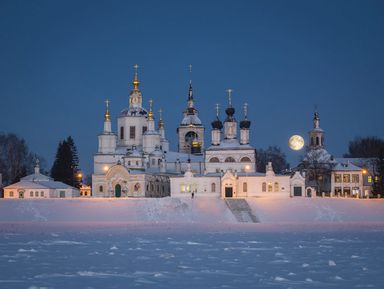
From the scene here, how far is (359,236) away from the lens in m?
40.6

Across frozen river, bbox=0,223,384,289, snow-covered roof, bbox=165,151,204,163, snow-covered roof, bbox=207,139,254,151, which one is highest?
snow-covered roof, bbox=207,139,254,151

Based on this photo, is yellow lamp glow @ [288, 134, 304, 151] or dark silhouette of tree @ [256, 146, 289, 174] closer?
yellow lamp glow @ [288, 134, 304, 151]

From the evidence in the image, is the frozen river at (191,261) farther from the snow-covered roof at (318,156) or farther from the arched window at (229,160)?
the snow-covered roof at (318,156)

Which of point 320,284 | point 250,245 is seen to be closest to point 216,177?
point 250,245

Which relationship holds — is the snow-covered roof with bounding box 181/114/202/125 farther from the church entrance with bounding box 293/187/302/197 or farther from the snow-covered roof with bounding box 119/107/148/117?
the church entrance with bounding box 293/187/302/197

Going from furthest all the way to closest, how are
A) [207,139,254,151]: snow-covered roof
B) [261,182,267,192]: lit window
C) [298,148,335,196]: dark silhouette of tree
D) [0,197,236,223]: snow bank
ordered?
[298,148,335,196]: dark silhouette of tree, [207,139,254,151]: snow-covered roof, [261,182,267,192]: lit window, [0,197,236,223]: snow bank

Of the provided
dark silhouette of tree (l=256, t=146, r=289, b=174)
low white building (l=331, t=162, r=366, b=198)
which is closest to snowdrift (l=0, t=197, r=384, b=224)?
low white building (l=331, t=162, r=366, b=198)

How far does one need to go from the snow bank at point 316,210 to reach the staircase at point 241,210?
56 cm

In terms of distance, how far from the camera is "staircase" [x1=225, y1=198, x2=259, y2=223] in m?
62.1

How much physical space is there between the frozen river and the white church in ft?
118

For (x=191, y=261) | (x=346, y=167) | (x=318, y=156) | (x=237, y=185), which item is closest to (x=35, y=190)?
(x=237, y=185)

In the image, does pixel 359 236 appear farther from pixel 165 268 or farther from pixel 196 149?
pixel 196 149

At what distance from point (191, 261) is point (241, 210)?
37.8 m

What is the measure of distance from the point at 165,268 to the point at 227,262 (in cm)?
288
